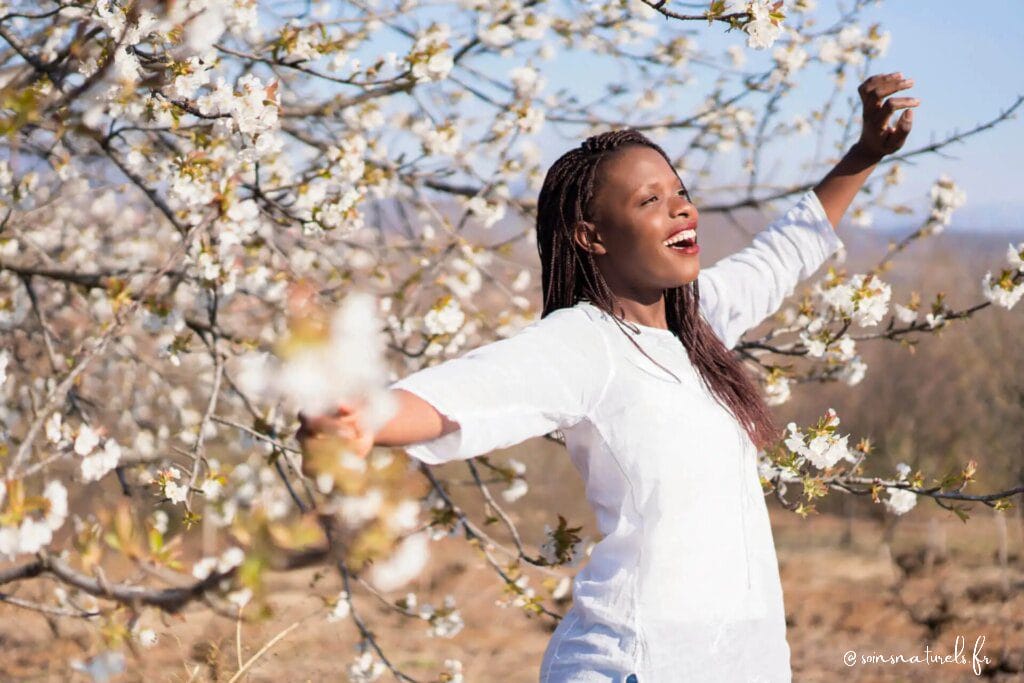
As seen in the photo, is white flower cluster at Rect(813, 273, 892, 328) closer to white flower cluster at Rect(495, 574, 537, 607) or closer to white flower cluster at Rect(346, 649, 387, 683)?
white flower cluster at Rect(495, 574, 537, 607)

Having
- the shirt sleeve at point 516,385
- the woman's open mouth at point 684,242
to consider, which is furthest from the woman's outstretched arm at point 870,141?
the shirt sleeve at point 516,385

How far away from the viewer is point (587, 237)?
73.1 inches

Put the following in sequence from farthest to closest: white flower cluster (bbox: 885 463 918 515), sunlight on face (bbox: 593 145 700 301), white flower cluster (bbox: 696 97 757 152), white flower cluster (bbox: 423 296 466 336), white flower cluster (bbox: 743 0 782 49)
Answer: white flower cluster (bbox: 696 97 757 152)
white flower cluster (bbox: 423 296 466 336)
white flower cluster (bbox: 885 463 918 515)
white flower cluster (bbox: 743 0 782 49)
sunlight on face (bbox: 593 145 700 301)

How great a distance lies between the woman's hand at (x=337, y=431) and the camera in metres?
0.97

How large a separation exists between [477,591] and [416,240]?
5.21 metres

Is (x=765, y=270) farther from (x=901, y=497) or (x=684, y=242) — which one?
(x=901, y=497)

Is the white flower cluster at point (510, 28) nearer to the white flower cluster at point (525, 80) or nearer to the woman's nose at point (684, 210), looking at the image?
the white flower cluster at point (525, 80)

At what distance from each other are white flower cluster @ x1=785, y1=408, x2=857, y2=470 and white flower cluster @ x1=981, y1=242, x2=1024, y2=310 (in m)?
0.84

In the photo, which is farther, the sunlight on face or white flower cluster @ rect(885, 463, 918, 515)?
Result: white flower cluster @ rect(885, 463, 918, 515)

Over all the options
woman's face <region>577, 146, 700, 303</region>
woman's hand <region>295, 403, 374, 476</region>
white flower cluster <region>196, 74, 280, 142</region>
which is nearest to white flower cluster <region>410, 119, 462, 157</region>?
white flower cluster <region>196, 74, 280, 142</region>

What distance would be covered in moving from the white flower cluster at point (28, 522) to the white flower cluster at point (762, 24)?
1.45m

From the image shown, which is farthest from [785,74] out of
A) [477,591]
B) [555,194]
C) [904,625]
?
[477,591]

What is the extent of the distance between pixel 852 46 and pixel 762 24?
2.51m

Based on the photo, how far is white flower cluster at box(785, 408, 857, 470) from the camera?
206 centimetres
